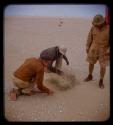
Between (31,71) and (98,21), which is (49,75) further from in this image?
(98,21)

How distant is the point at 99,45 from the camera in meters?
2.04

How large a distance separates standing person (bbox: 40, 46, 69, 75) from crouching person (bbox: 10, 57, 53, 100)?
0.02m

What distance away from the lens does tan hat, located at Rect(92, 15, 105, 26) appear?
2018 mm

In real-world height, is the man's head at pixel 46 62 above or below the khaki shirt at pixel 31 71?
above

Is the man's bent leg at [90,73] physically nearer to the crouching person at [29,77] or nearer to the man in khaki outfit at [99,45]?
the man in khaki outfit at [99,45]

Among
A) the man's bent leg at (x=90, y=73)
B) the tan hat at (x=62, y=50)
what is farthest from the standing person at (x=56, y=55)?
the man's bent leg at (x=90, y=73)

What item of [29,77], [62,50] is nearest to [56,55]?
[62,50]

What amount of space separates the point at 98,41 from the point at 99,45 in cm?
2

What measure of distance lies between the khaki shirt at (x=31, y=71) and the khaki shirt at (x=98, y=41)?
0.75ft

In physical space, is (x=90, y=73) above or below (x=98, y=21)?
below

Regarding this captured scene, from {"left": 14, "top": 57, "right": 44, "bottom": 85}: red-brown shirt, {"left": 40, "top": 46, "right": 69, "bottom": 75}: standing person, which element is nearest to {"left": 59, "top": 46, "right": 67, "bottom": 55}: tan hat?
{"left": 40, "top": 46, "right": 69, "bottom": 75}: standing person

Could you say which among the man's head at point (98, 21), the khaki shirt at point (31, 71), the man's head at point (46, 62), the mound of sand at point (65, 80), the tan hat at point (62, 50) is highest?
the man's head at point (98, 21)

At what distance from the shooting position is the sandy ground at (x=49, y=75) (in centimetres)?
203

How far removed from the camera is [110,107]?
79.7 inches
